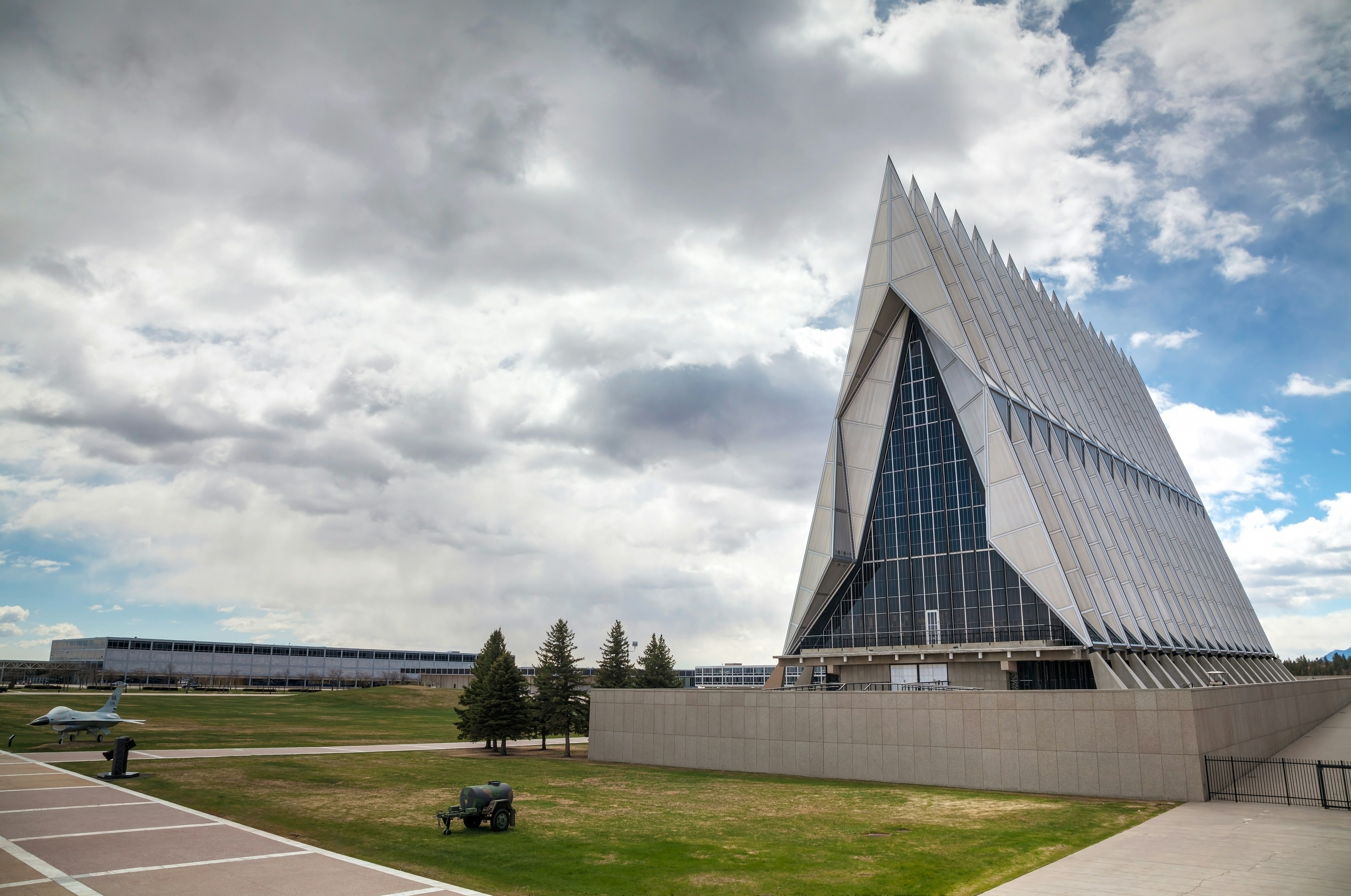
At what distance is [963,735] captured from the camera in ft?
90.5

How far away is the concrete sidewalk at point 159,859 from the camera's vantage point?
1311 cm

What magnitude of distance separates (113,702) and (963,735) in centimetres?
4147

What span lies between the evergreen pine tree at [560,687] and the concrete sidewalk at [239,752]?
4.37 metres

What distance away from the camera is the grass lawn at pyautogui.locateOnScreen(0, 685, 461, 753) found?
3931cm

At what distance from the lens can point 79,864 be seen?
14.4 m

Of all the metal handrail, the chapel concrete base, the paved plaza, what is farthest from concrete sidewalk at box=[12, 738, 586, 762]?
the paved plaza

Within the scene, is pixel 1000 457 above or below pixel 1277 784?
above

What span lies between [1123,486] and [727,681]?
8009 centimetres

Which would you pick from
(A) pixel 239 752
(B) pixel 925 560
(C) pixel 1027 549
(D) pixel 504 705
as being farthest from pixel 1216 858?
(A) pixel 239 752

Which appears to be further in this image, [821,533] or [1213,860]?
[821,533]

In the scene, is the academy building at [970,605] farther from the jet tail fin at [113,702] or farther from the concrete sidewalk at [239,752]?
the jet tail fin at [113,702]

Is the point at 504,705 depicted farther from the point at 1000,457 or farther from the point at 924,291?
the point at 924,291

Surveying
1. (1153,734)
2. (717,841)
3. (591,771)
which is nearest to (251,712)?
(591,771)

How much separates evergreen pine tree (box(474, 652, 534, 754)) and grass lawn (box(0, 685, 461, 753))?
6.32m
